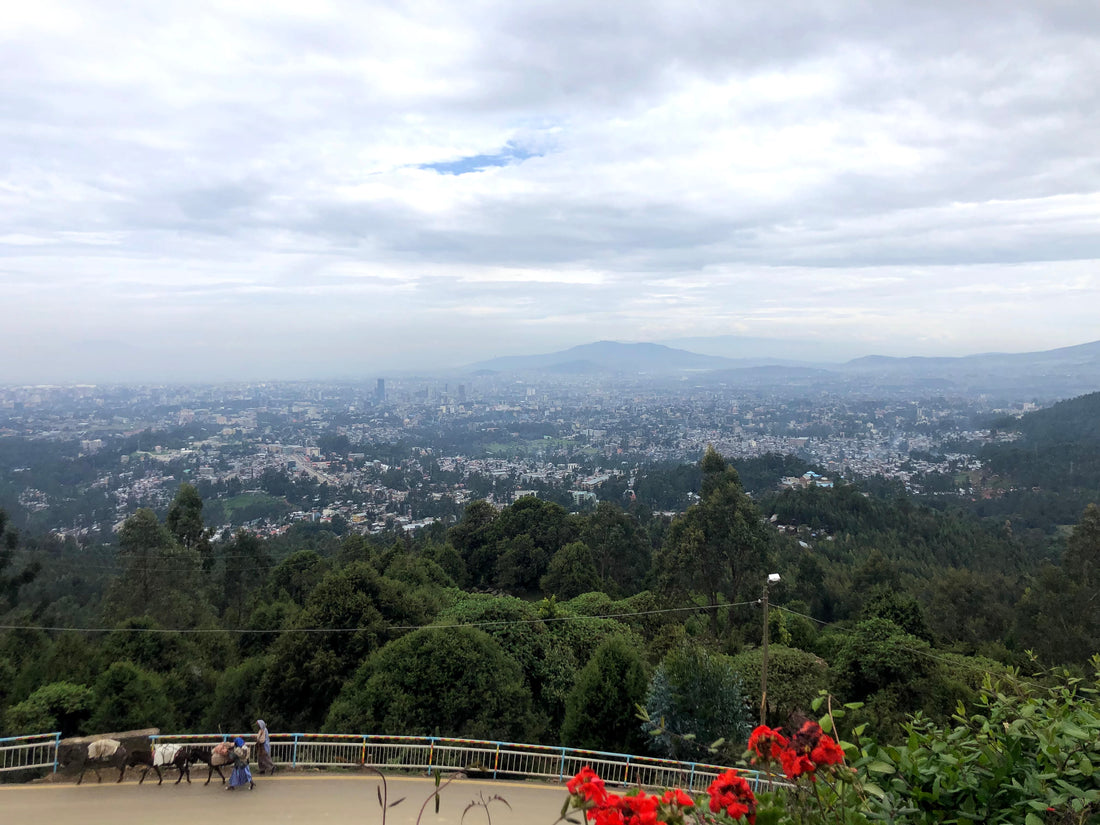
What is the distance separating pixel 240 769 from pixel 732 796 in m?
6.18

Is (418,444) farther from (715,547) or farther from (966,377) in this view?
(966,377)

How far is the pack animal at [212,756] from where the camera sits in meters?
6.04

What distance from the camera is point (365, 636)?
1064 centimetres

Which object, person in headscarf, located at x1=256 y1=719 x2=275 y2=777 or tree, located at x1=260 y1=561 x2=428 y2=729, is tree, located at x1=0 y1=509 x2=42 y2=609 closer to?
tree, located at x1=260 y1=561 x2=428 y2=729

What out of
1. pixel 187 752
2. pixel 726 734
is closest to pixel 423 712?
pixel 187 752

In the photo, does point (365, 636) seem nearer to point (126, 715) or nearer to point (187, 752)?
point (126, 715)

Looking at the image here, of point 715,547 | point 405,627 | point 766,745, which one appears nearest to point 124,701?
point 405,627

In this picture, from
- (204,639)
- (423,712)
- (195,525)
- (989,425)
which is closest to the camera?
(423,712)

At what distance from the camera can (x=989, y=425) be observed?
8550cm

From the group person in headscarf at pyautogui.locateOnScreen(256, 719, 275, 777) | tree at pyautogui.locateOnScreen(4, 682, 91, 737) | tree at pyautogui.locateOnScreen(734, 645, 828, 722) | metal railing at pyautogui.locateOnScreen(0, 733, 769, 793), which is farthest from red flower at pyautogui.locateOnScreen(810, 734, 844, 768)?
tree at pyautogui.locateOnScreen(4, 682, 91, 737)

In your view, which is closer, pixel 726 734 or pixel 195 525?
pixel 726 734

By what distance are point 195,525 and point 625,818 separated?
2258 cm

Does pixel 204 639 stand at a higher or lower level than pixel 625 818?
lower

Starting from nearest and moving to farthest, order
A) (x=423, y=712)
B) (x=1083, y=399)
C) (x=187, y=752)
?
1. (x=187, y=752)
2. (x=423, y=712)
3. (x=1083, y=399)
